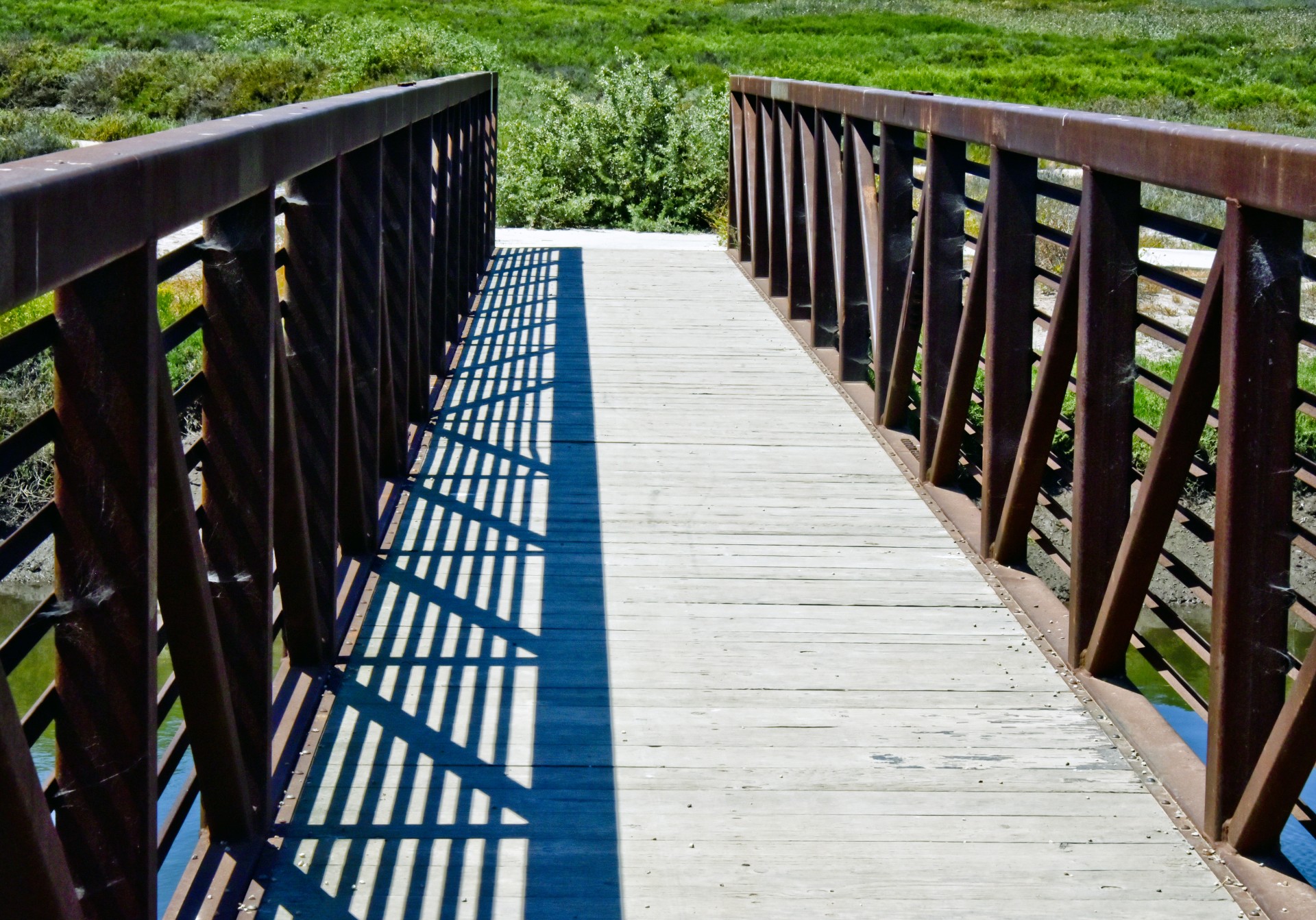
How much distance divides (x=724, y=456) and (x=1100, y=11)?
59.9 m

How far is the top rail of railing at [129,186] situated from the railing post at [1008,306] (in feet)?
5.15

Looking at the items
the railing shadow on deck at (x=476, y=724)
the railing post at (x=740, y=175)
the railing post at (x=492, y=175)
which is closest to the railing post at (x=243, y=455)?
the railing shadow on deck at (x=476, y=724)

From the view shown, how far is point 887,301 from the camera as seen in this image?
482 cm

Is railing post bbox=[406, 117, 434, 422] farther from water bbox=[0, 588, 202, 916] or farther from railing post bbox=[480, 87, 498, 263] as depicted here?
railing post bbox=[480, 87, 498, 263]

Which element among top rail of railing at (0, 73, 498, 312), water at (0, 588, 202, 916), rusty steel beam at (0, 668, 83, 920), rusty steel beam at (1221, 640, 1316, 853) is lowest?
water at (0, 588, 202, 916)

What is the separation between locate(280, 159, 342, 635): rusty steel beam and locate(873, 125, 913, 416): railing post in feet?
7.34

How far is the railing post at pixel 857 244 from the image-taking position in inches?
197

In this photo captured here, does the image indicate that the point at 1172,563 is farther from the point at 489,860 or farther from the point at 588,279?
the point at 588,279

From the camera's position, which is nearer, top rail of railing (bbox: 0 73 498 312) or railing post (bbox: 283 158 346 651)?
top rail of railing (bbox: 0 73 498 312)

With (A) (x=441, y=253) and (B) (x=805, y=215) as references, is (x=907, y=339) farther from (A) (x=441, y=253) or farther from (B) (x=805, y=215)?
(B) (x=805, y=215)

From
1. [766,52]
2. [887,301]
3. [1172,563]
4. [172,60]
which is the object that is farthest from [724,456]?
[766,52]

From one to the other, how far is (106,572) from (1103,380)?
6.28 feet

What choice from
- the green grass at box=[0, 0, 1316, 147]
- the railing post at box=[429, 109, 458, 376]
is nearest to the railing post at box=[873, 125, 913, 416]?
the railing post at box=[429, 109, 458, 376]

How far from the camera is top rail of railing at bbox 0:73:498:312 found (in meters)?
1.18
